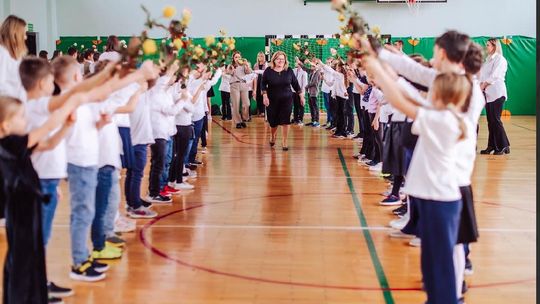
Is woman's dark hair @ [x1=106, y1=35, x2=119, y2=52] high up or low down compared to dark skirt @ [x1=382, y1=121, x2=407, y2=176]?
up

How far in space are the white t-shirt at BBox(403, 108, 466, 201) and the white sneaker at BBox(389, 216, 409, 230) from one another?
2986mm

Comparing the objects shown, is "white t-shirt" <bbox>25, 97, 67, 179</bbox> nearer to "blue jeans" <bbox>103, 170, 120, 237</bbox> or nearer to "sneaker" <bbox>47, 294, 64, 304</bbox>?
"sneaker" <bbox>47, 294, 64, 304</bbox>

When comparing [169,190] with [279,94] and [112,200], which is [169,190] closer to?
[112,200]

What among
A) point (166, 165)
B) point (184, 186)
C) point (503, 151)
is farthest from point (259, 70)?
point (166, 165)

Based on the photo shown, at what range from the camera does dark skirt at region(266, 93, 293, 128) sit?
13.7m

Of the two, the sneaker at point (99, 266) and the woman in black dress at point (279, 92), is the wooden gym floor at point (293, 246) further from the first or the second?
the woman in black dress at point (279, 92)

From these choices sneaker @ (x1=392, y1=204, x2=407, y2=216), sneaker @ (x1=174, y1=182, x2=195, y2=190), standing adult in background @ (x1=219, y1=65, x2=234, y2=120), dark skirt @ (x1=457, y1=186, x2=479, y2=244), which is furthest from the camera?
standing adult in background @ (x1=219, y1=65, x2=234, y2=120)

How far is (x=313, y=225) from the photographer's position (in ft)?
24.6

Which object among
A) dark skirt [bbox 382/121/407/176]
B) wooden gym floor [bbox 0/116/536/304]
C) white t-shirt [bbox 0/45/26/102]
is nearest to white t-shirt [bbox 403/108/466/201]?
wooden gym floor [bbox 0/116/536/304]

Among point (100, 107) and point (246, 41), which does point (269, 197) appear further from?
point (246, 41)

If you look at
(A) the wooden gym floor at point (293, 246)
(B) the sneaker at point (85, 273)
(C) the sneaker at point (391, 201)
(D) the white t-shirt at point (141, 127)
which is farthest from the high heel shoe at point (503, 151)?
(B) the sneaker at point (85, 273)

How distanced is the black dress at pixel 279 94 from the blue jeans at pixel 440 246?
9477mm

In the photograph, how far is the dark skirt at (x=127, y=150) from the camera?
732 centimetres

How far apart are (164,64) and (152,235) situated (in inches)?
81.2
